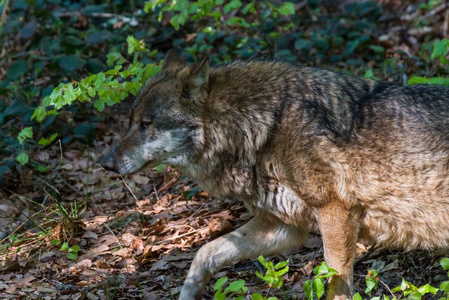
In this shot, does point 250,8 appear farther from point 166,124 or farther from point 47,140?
point 47,140

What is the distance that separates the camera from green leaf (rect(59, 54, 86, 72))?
7891mm

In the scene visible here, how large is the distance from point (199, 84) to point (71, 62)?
11.9 feet

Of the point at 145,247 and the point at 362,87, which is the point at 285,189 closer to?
the point at 362,87

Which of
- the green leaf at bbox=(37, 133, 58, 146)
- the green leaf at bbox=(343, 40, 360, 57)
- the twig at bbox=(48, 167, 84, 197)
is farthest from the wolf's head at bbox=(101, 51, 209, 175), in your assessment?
the green leaf at bbox=(343, 40, 360, 57)

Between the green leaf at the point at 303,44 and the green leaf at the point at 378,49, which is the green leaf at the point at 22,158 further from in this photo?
the green leaf at the point at 378,49

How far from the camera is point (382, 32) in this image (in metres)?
9.98

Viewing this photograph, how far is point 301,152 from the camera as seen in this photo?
4.53 m

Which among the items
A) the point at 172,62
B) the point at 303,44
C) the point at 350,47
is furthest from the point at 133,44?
the point at 350,47

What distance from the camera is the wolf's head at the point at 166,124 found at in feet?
16.1

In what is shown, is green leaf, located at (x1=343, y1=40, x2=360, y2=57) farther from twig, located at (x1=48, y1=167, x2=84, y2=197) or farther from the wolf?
twig, located at (x1=48, y1=167, x2=84, y2=197)

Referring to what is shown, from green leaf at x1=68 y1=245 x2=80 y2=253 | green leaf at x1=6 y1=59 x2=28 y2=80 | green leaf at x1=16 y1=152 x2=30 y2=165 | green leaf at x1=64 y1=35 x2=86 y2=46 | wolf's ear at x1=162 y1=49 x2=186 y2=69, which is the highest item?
wolf's ear at x1=162 y1=49 x2=186 y2=69

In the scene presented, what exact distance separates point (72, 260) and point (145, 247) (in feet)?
2.29

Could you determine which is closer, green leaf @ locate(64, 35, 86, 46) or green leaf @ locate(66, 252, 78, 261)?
green leaf @ locate(66, 252, 78, 261)

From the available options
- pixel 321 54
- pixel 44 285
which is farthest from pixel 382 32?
pixel 44 285
